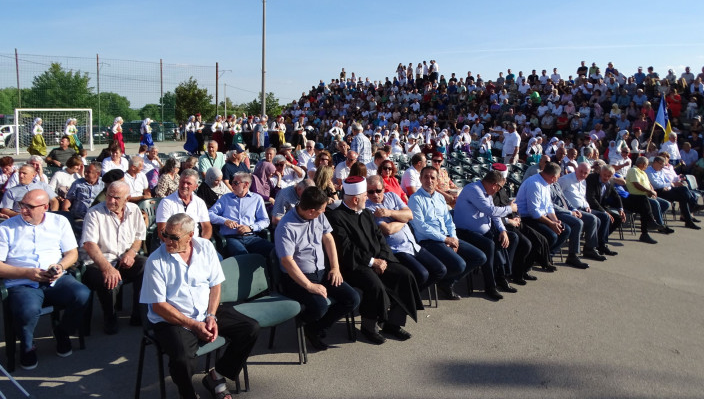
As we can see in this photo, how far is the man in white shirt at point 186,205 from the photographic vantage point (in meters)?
5.29

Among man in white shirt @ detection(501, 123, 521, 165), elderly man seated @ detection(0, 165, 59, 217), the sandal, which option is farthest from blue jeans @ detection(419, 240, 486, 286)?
man in white shirt @ detection(501, 123, 521, 165)

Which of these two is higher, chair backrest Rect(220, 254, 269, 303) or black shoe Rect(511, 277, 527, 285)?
chair backrest Rect(220, 254, 269, 303)

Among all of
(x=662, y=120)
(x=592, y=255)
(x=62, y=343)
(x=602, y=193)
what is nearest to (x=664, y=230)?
(x=602, y=193)

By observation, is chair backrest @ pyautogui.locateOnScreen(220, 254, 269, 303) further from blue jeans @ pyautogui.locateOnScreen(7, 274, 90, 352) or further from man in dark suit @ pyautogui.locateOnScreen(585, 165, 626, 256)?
man in dark suit @ pyautogui.locateOnScreen(585, 165, 626, 256)

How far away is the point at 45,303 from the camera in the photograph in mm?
4203

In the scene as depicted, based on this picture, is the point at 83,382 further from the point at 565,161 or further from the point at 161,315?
the point at 565,161

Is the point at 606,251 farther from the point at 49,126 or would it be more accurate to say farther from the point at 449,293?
the point at 49,126

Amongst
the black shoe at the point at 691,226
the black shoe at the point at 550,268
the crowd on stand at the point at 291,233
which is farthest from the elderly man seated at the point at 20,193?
the black shoe at the point at 691,226

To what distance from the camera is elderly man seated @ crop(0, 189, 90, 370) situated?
13.0ft

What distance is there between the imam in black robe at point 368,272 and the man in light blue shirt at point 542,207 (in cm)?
267

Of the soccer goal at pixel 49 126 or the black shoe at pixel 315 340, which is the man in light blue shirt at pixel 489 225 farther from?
the soccer goal at pixel 49 126

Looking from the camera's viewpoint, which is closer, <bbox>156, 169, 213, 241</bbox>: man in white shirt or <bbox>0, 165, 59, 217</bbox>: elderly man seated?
<bbox>156, 169, 213, 241</bbox>: man in white shirt

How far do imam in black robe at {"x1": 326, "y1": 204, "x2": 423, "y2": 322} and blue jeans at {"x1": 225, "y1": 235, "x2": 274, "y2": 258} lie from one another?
1167mm

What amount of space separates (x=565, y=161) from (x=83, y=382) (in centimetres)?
951
